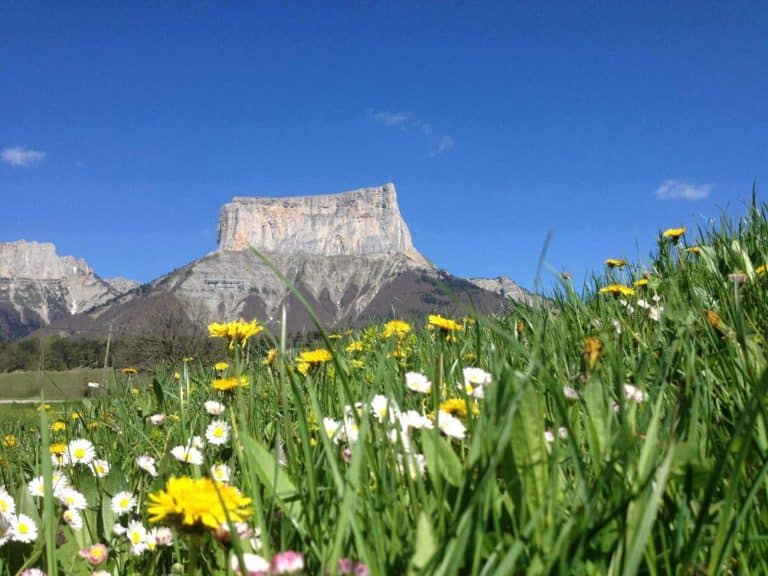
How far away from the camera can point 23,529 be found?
1.50m

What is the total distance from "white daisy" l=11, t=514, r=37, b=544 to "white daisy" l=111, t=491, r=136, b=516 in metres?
0.28

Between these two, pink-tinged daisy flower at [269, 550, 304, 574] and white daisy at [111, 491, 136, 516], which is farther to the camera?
white daisy at [111, 491, 136, 516]

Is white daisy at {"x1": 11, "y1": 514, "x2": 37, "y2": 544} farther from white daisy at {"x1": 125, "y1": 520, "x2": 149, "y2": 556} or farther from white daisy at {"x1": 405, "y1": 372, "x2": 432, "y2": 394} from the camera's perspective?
white daisy at {"x1": 405, "y1": 372, "x2": 432, "y2": 394}

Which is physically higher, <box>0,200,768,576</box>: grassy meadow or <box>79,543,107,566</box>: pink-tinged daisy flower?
<box>0,200,768,576</box>: grassy meadow

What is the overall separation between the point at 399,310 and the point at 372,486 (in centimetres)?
488

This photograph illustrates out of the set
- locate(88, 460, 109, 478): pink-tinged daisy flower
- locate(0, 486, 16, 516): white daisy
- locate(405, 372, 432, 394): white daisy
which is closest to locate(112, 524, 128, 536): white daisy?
locate(0, 486, 16, 516): white daisy

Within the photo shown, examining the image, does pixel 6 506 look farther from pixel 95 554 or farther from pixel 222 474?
pixel 222 474

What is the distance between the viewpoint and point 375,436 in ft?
5.05

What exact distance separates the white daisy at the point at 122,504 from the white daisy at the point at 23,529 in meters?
0.28

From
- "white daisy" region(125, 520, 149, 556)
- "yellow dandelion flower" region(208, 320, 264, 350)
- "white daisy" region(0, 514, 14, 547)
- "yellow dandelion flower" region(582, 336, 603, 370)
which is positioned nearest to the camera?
"yellow dandelion flower" region(582, 336, 603, 370)

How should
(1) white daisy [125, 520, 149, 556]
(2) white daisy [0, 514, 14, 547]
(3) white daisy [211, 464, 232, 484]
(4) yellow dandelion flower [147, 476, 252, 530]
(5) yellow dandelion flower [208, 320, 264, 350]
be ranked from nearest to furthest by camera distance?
1. (4) yellow dandelion flower [147, 476, 252, 530]
2. (2) white daisy [0, 514, 14, 547]
3. (1) white daisy [125, 520, 149, 556]
4. (3) white daisy [211, 464, 232, 484]
5. (5) yellow dandelion flower [208, 320, 264, 350]

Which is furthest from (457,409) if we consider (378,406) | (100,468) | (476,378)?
(100,468)

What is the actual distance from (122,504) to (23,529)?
1.09 feet

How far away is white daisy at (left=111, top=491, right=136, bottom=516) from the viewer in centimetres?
179
